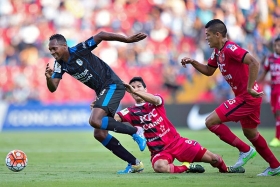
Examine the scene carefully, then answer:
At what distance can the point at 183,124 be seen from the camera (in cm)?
2141

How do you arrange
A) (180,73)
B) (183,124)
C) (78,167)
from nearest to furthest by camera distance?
1. (78,167)
2. (183,124)
3. (180,73)

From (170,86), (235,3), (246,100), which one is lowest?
(246,100)

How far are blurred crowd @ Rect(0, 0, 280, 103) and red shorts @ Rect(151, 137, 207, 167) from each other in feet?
45.7

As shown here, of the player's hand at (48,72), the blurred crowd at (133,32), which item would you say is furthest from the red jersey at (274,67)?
the blurred crowd at (133,32)

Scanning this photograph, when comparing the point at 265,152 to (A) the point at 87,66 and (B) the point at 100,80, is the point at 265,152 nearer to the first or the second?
(B) the point at 100,80

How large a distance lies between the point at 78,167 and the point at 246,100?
2.98 m

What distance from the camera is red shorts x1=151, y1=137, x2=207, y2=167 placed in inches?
324

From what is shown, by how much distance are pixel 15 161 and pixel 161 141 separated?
2108 mm

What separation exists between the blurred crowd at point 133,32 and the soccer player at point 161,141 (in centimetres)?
1371

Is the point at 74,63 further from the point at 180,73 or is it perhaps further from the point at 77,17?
the point at 77,17

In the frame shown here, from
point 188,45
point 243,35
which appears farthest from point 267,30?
point 188,45

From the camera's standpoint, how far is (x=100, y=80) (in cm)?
876

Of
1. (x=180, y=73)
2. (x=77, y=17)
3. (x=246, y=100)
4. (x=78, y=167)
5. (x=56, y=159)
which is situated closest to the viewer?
(x=246, y=100)

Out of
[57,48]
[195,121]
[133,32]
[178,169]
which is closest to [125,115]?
[178,169]
